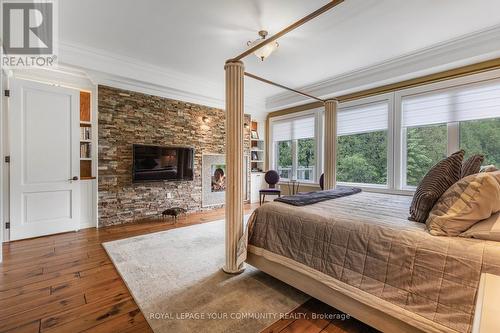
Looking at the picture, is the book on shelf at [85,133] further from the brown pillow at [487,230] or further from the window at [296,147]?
the brown pillow at [487,230]

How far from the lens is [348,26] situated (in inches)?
116

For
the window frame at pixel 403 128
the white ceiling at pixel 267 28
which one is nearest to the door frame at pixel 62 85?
the white ceiling at pixel 267 28

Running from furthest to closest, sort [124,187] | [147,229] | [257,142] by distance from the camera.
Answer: [257,142]
[124,187]
[147,229]

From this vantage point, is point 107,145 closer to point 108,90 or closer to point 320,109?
point 108,90

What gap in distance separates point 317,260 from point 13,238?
4348 millimetres

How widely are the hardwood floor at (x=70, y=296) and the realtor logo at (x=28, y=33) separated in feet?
9.08

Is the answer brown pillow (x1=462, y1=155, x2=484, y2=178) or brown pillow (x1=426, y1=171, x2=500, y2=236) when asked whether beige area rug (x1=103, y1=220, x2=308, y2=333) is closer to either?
brown pillow (x1=426, y1=171, x2=500, y2=236)

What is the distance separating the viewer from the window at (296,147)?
573 cm

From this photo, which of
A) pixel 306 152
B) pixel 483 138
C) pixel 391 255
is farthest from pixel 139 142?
pixel 483 138

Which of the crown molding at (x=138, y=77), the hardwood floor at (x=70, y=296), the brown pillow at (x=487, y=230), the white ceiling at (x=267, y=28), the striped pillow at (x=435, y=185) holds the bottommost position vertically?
the hardwood floor at (x=70, y=296)

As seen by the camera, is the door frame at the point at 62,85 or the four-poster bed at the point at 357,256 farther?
the door frame at the point at 62,85

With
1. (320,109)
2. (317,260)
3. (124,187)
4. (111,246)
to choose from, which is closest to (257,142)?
(320,109)

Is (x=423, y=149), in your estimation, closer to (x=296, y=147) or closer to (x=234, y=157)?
(x=296, y=147)

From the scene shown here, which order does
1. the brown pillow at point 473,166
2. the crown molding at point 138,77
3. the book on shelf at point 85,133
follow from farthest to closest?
the book on shelf at point 85,133 → the crown molding at point 138,77 → the brown pillow at point 473,166
